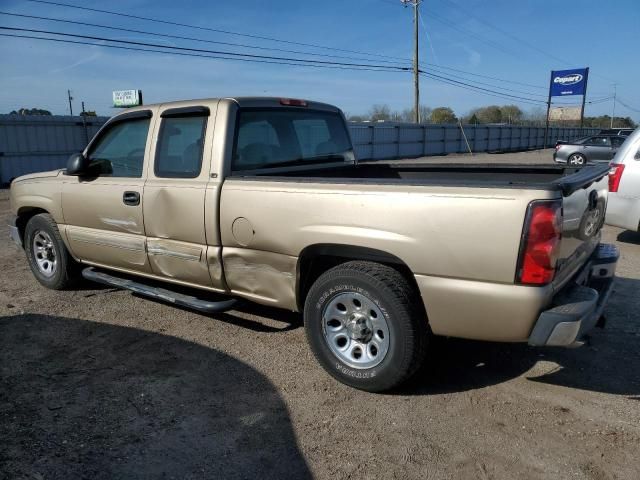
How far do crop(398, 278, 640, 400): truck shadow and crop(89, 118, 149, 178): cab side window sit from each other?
286 centimetres

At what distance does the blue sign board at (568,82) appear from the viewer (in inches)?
1721

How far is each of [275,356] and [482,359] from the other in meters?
1.55

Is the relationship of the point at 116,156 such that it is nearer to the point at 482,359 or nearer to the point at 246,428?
the point at 246,428

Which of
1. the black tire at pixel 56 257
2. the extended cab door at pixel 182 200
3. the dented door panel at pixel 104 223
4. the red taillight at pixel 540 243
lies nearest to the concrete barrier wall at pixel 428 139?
the black tire at pixel 56 257

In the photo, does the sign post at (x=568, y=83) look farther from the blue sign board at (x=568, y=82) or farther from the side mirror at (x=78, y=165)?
the side mirror at (x=78, y=165)

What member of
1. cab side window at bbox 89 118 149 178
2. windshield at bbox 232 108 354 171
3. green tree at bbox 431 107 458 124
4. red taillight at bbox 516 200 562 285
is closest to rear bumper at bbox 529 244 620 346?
red taillight at bbox 516 200 562 285

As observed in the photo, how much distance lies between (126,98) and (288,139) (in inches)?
622

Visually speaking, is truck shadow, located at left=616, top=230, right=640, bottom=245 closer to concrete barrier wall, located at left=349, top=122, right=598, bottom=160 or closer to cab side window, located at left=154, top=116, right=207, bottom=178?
cab side window, located at left=154, top=116, right=207, bottom=178

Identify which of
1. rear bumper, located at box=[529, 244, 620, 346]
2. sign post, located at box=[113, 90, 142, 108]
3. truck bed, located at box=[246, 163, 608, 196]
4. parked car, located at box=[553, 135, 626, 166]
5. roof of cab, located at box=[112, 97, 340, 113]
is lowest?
rear bumper, located at box=[529, 244, 620, 346]

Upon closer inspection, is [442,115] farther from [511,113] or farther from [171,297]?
[171,297]

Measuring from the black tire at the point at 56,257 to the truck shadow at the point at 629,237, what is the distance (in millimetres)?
7681

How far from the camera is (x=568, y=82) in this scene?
147ft

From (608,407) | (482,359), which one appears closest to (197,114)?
(482,359)

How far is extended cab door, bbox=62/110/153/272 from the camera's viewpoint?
4309mm
